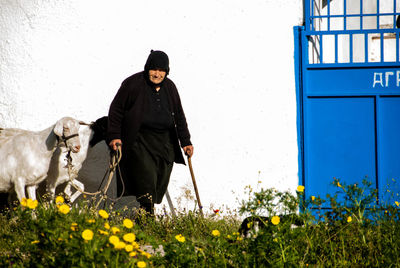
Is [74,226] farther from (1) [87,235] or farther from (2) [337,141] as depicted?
(2) [337,141]

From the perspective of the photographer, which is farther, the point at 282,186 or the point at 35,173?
the point at 282,186

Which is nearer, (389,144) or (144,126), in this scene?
(144,126)

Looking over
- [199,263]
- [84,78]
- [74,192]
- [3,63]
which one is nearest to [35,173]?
[74,192]

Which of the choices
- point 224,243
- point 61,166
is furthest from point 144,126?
point 224,243

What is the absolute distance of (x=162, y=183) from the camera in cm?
525

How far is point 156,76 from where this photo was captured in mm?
5027

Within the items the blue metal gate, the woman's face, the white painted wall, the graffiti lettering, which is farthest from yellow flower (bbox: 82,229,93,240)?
the graffiti lettering

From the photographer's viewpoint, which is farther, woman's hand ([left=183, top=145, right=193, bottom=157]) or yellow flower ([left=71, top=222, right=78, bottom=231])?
woman's hand ([left=183, top=145, right=193, bottom=157])

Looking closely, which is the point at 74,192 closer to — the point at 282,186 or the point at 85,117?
the point at 85,117

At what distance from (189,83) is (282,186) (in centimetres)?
163

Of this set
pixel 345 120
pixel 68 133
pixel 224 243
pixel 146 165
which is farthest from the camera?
pixel 345 120

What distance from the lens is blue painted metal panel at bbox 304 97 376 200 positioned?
5.76 m

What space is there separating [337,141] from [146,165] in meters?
2.27

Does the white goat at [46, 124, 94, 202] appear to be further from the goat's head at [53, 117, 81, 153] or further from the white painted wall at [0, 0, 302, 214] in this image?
the white painted wall at [0, 0, 302, 214]
